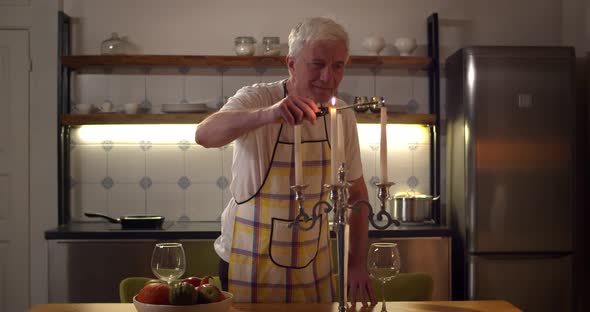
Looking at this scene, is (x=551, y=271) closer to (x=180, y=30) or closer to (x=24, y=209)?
(x=180, y=30)

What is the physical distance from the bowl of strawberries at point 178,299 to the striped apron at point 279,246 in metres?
0.43

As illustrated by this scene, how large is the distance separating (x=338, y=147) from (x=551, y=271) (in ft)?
9.36

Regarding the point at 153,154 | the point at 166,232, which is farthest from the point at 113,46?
the point at 166,232

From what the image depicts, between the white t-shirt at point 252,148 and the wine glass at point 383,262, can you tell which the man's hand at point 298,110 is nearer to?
the wine glass at point 383,262

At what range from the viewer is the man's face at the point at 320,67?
6.86 ft

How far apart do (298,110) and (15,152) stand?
11.1ft

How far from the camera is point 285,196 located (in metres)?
2.23

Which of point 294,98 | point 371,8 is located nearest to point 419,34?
point 371,8

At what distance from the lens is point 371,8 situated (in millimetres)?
4625

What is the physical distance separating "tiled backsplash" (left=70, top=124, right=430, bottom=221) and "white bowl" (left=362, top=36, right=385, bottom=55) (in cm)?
47

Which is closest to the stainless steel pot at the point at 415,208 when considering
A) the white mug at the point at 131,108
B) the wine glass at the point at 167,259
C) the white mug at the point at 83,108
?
the white mug at the point at 131,108

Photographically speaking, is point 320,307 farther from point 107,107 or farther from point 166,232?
point 107,107

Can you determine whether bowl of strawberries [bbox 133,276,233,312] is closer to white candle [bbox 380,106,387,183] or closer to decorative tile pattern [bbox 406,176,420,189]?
white candle [bbox 380,106,387,183]

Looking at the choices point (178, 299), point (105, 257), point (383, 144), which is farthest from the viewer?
point (105, 257)
